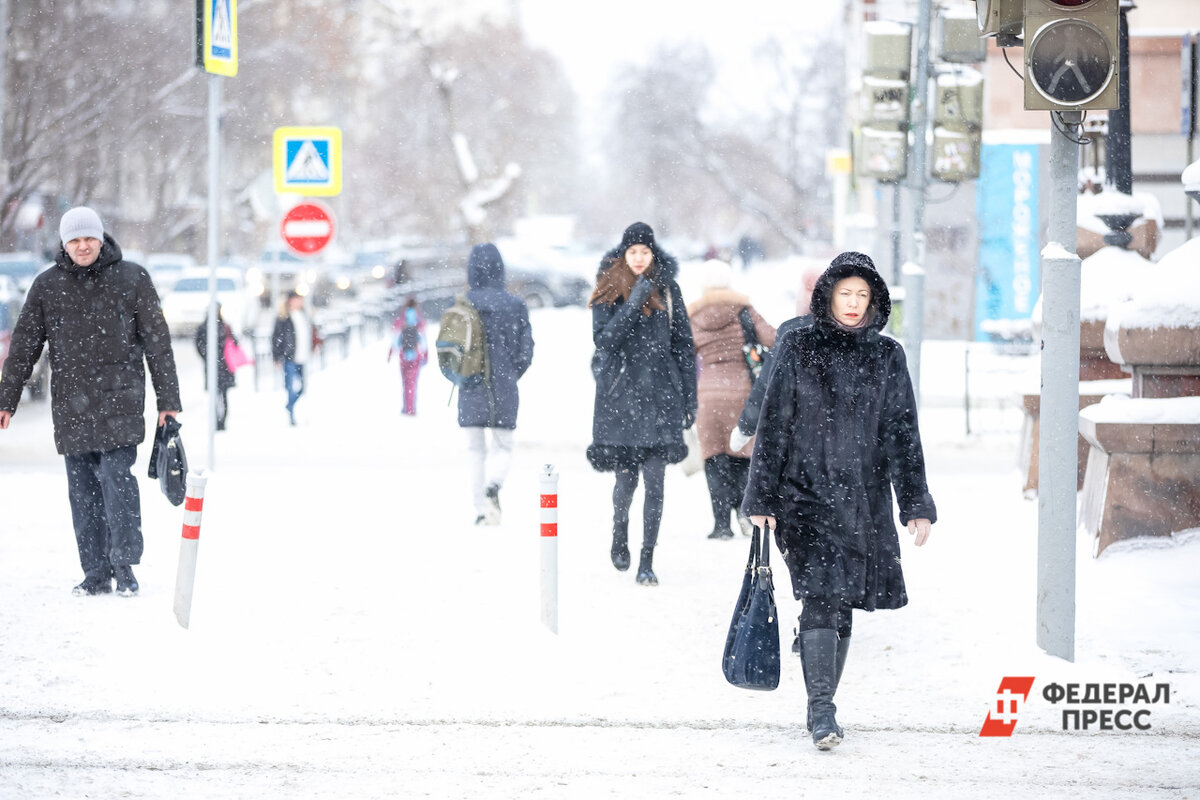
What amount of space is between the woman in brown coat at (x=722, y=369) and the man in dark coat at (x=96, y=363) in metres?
3.21

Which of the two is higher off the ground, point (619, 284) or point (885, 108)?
point (885, 108)

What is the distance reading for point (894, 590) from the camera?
5566mm

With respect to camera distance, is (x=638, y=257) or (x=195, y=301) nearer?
(x=638, y=257)

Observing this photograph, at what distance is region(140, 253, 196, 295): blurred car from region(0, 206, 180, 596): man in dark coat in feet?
114

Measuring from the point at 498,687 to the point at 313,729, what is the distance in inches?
33.7

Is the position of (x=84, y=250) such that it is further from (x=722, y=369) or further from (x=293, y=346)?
(x=293, y=346)

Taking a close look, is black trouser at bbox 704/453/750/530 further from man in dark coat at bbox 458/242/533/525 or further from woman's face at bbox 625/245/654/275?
woman's face at bbox 625/245/654/275

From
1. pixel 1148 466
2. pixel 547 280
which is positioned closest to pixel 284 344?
pixel 1148 466

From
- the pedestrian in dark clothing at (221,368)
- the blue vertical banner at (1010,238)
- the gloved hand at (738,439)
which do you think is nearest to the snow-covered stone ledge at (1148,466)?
the gloved hand at (738,439)

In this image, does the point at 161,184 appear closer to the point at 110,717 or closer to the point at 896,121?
the point at 896,121

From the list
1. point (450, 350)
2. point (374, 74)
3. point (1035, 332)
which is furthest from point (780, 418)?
point (374, 74)

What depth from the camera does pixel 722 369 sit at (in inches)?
392

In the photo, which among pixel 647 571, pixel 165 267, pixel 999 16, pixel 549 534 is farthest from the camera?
pixel 165 267

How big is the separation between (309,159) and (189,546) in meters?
8.22
